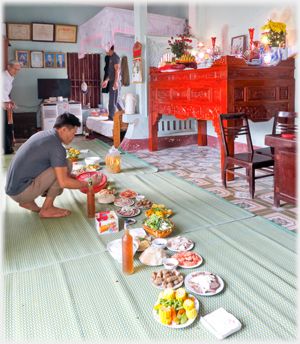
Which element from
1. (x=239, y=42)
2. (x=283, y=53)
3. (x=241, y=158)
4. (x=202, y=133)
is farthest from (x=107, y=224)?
(x=202, y=133)

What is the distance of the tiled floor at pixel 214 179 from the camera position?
298 cm

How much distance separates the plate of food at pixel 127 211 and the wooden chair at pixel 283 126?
1531 mm

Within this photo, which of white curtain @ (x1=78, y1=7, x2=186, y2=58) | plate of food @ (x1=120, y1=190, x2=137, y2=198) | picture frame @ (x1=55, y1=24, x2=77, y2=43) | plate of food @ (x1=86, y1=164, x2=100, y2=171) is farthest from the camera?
picture frame @ (x1=55, y1=24, x2=77, y2=43)

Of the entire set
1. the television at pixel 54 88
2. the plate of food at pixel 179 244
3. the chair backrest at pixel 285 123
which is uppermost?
the television at pixel 54 88

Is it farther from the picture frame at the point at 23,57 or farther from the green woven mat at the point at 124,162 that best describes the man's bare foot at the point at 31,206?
Answer: the picture frame at the point at 23,57

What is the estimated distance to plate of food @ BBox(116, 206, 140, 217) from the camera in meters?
2.81

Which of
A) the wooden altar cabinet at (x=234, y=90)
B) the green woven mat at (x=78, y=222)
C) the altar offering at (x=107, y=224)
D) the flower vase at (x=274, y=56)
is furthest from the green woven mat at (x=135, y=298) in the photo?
the flower vase at (x=274, y=56)

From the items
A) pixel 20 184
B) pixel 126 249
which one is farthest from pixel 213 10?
pixel 126 249

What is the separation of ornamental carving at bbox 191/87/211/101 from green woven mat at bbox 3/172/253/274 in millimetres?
1213

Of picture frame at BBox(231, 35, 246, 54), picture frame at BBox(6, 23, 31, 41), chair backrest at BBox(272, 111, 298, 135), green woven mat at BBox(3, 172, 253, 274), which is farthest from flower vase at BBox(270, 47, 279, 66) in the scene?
picture frame at BBox(6, 23, 31, 41)

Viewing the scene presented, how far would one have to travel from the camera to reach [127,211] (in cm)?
285

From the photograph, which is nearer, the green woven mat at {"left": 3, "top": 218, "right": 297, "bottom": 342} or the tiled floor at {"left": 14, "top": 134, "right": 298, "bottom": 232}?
the green woven mat at {"left": 3, "top": 218, "right": 297, "bottom": 342}

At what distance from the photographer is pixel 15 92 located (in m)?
8.85

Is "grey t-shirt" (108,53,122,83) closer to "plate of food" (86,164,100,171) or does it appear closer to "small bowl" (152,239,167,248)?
"plate of food" (86,164,100,171)
